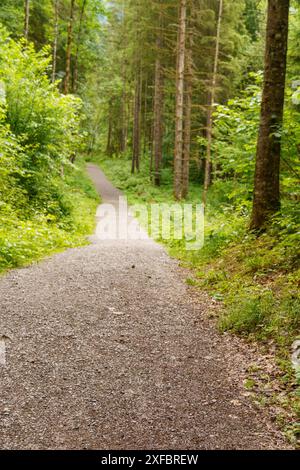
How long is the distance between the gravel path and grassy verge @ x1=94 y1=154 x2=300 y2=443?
0.27 meters

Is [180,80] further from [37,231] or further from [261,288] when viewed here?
[261,288]

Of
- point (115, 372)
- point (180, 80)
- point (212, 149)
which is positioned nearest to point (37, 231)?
point (212, 149)

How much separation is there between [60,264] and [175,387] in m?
5.09

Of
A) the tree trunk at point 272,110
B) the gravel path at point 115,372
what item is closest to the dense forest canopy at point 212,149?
the tree trunk at point 272,110

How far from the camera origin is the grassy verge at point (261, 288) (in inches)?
144

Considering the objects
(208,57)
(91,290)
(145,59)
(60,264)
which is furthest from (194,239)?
(145,59)

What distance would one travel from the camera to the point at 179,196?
19.6 meters

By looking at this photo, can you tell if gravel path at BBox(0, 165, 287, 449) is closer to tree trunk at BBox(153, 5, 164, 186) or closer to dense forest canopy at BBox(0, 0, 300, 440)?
dense forest canopy at BBox(0, 0, 300, 440)

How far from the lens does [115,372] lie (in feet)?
12.8

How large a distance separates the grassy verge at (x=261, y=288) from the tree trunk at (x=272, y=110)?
51 cm

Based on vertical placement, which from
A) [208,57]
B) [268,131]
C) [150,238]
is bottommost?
[150,238]

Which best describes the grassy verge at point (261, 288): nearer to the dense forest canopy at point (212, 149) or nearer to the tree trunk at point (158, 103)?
the dense forest canopy at point (212, 149)

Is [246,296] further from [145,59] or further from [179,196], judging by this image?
[145,59]

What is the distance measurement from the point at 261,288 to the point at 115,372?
282cm
